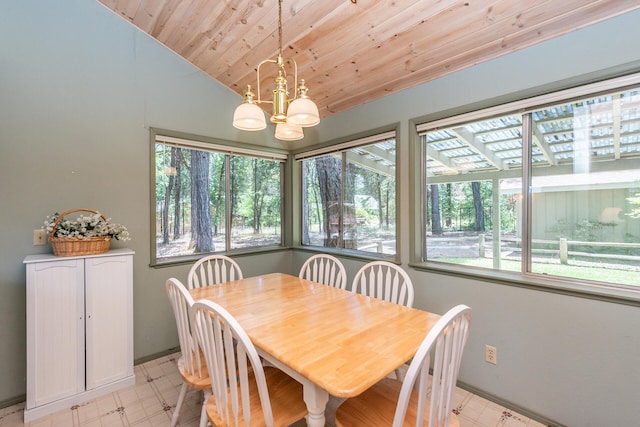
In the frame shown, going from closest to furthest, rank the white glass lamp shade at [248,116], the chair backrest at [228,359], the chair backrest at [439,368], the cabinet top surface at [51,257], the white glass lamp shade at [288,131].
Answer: the chair backrest at [439,368] < the chair backrest at [228,359] < the white glass lamp shade at [248,116] < the white glass lamp shade at [288,131] < the cabinet top surface at [51,257]

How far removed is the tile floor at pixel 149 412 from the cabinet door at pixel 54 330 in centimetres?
16

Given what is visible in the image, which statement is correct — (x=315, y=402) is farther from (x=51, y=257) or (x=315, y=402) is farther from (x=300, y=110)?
(x=51, y=257)

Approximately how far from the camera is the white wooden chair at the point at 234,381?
1017mm

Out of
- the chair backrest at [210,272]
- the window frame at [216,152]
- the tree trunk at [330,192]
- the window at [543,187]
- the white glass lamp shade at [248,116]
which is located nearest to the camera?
the white glass lamp shade at [248,116]

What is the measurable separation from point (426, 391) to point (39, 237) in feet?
8.68

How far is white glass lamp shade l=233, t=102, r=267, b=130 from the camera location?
60.2 inches

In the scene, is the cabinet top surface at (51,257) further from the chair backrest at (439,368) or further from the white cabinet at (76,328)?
the chair backrest at (439,368)

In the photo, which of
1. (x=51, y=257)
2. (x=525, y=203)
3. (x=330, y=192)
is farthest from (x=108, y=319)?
(x=525, y=203)

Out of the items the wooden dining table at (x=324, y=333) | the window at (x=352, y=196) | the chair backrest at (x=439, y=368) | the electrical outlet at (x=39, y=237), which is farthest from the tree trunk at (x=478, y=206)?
the electrical outlet at (x=39, y=237)

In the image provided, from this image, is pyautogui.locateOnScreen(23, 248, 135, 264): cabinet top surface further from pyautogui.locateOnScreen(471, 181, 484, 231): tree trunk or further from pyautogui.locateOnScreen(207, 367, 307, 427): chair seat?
pyautogui.locateOnScreen(471, 181, 484, 231): tree trunk

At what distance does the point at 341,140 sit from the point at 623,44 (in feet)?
6.68

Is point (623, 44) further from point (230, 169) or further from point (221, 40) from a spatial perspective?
point (230, 169)

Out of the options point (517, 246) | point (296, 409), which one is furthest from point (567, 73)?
point (296, 409)

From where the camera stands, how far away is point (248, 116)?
1.53m
